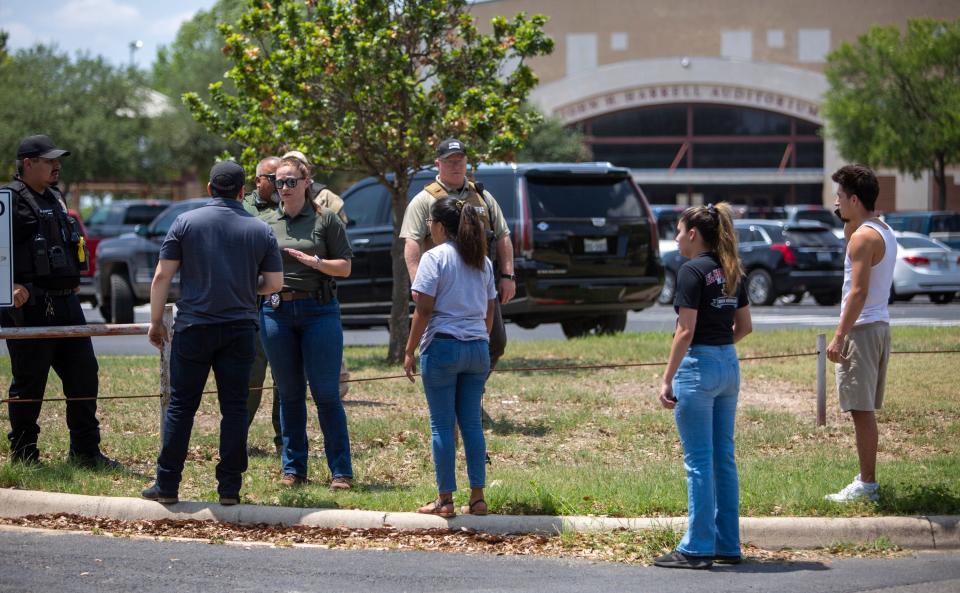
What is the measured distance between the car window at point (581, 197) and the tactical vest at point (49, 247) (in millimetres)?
7009

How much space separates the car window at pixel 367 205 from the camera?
15.2 meters

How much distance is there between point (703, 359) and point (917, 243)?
812 inches

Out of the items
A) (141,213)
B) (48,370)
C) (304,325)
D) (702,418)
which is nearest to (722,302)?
(702,418)

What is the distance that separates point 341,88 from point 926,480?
707 cm

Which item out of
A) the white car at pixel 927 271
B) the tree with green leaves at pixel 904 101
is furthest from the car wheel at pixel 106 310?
the tree with green leaves at pixel 904 101

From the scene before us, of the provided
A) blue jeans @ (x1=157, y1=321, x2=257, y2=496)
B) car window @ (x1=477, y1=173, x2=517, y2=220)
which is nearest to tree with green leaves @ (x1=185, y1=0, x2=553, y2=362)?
car window @ (x1=477, y1=173, x2=517, y2=220)

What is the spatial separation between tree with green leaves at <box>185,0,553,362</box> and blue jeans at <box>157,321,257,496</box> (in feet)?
17.7

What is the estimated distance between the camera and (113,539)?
666cm

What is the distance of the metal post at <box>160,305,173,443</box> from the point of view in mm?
7547

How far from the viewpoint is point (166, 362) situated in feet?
25.6

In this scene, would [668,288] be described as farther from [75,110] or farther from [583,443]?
[75,110]

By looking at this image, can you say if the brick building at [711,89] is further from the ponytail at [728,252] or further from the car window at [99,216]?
the ponytail at [728,252]

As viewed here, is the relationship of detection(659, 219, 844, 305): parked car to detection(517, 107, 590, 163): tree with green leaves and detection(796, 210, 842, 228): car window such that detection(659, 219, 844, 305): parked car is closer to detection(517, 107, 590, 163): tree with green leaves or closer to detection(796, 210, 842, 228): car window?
detection(796, 210, 842, 228): car window

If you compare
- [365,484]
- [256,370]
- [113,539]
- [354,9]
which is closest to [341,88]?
[354,9]
